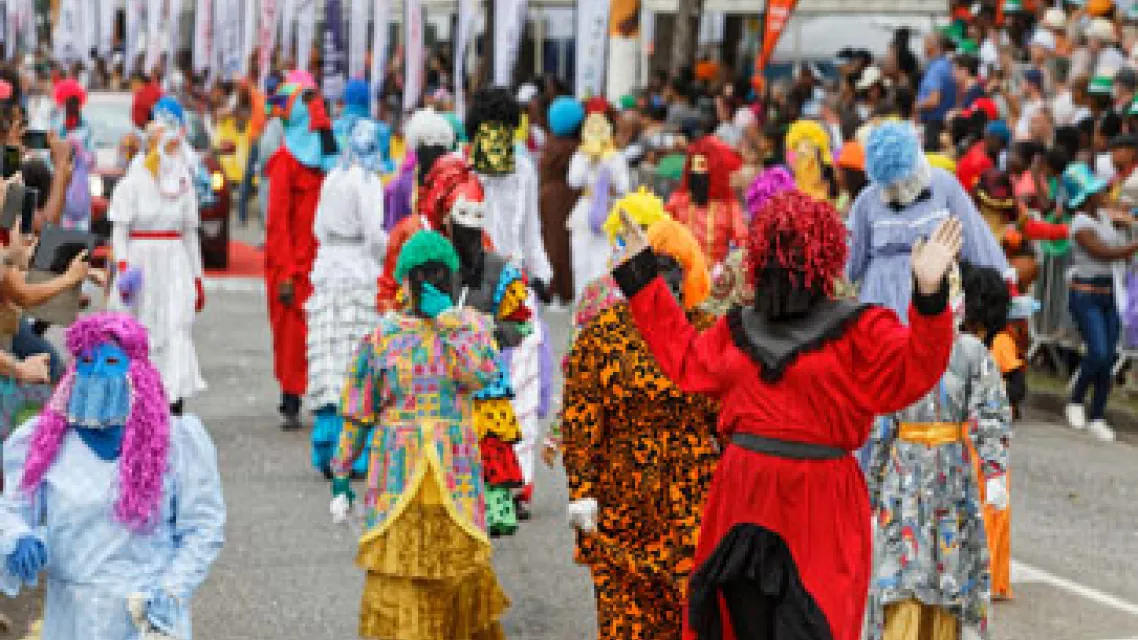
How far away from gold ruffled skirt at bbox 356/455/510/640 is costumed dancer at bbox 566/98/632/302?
1072cm

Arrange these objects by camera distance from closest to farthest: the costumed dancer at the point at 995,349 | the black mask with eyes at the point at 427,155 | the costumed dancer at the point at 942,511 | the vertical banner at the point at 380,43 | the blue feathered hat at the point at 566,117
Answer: the costumed dancer at the point at 942,511, the costumed dancer at the point at 995,349, the black mask with eyes at the point at 427,155, the blue feathered hat at the point at 566,117, the vertical banner at the point at 380,43

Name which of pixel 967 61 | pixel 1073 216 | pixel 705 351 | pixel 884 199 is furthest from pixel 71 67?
pixel 705 351

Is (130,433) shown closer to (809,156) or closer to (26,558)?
(26,558)

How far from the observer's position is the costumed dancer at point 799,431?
17.5 feet

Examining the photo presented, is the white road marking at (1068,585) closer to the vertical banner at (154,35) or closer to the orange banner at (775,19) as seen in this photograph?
the orange banner at (775,19)

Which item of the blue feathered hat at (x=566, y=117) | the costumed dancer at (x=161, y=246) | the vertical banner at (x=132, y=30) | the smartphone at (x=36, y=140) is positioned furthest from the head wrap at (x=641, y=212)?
the vertical banner at (x=132, y=30)

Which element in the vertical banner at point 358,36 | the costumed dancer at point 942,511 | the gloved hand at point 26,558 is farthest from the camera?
the vertical banner at point 358,36

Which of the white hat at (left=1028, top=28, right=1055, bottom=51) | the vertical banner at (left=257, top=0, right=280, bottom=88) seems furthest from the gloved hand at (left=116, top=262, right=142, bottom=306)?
the vertical banner at (left=257, top=0, right=280, bottom=88)

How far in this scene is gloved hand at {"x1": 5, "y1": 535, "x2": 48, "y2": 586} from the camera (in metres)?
5.50

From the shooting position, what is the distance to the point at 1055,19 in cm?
2131

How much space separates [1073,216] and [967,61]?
618 centimetres

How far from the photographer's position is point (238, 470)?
37.9ft

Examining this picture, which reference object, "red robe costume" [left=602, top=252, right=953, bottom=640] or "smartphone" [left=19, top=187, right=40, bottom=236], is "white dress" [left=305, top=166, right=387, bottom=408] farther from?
"red robe costume" [left=602, top=252, right=953, bottom=640]

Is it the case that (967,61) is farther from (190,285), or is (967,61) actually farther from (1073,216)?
(190,285)
